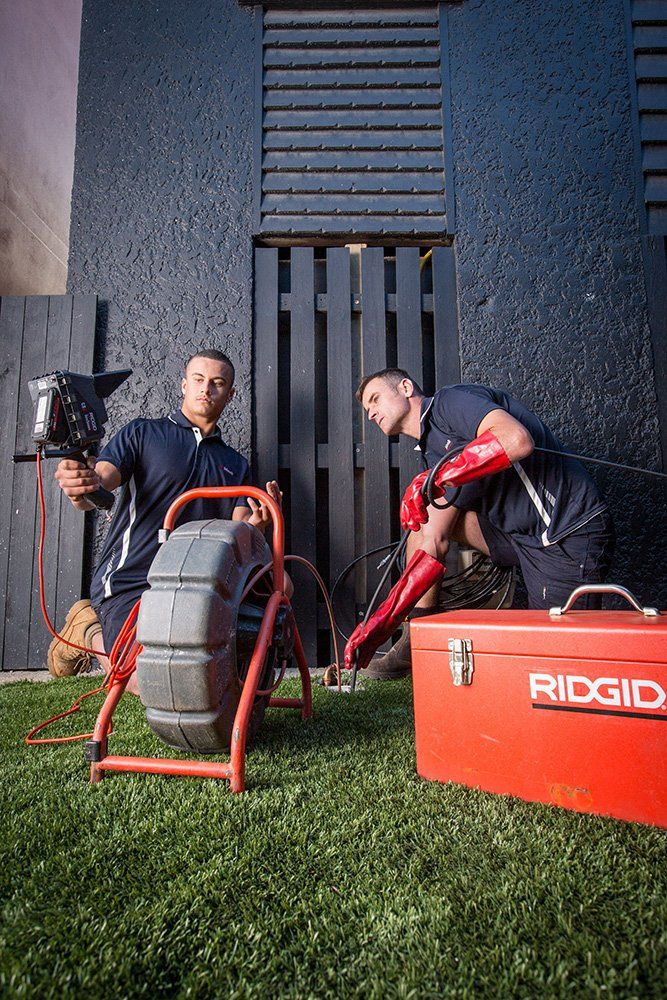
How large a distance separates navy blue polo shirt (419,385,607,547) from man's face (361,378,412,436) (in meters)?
0.26

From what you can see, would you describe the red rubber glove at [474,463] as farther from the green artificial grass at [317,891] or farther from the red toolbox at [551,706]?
the green artificial grass at [317,891]

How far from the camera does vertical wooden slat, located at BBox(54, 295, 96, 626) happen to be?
274 cm

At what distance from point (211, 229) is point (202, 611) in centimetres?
269

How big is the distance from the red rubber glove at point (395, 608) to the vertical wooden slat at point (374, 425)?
33.5 inches

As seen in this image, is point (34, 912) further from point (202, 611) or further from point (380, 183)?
point (380, 183)

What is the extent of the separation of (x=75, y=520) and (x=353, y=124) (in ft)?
9.30

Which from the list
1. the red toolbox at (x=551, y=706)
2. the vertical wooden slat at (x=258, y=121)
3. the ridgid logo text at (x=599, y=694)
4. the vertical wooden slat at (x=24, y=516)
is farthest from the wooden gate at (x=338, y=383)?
the ridgid logo text at (x=599, y=694)

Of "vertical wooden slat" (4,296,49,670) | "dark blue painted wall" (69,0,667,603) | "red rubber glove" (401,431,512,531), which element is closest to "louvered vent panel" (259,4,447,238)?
"dark blue painted wall" (69,0,667,603)

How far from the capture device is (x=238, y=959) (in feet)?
2.14

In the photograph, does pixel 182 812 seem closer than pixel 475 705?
Yes

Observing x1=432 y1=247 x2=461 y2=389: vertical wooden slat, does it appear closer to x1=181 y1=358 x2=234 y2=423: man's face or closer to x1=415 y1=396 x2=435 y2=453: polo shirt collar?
x1=415 y1=396 x2=435 y2=453: polo shirt collar

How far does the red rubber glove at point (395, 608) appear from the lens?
1.93 metres

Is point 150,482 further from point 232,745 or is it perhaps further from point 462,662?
point 462,662

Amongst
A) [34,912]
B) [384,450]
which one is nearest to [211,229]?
[384,450]
